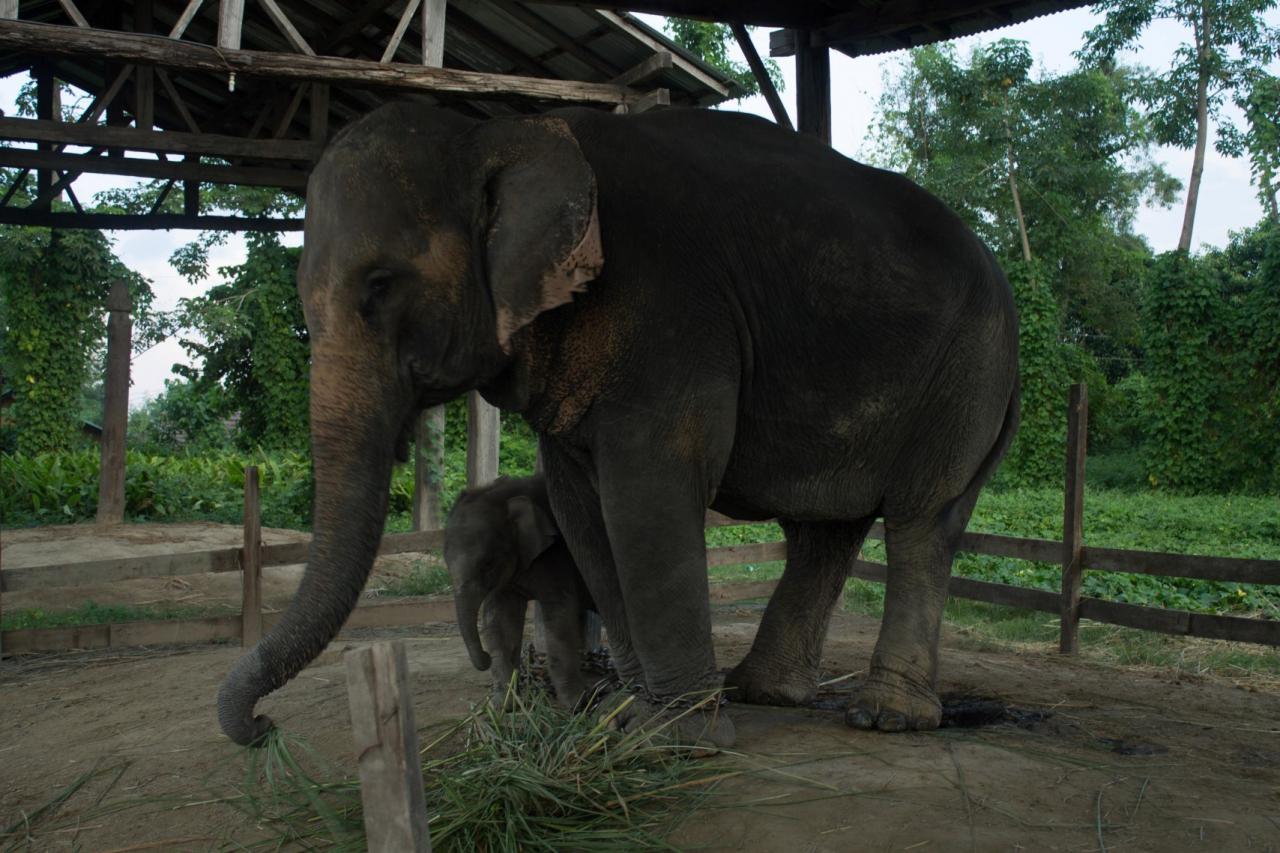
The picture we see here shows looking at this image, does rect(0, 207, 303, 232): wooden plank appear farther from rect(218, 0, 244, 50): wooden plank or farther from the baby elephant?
the baby elephant

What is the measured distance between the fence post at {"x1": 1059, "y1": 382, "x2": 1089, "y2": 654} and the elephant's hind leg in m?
3.26

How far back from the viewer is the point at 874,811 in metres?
3.72

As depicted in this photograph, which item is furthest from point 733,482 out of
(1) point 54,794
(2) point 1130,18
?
(2) point 1130,18

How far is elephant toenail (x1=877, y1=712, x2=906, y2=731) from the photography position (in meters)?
4.82

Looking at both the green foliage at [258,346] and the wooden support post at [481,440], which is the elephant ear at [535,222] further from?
A: the green foliage at [258,346]

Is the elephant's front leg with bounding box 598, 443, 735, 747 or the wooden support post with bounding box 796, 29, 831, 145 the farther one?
the wooden support post with bounding box 796, 29, 831, 145

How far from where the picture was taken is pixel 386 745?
2.71m

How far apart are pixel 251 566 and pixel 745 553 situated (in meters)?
4.28

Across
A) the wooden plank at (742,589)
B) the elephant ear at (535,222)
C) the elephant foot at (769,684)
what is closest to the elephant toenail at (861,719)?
the elephant foot at (769,684)

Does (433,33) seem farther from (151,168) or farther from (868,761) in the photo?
(868,761)

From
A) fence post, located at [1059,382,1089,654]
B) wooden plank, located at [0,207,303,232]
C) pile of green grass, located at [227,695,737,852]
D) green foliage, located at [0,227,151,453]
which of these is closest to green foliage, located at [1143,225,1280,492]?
fence post, located at [1059,382,1089,654]

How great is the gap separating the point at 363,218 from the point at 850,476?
2.27 meters

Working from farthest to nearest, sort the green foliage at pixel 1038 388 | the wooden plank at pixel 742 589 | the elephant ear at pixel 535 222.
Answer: the green foliage at pixel 1038 388 < the wooden plank at pixel 742 589 < the elephant ear at pixel 535 222

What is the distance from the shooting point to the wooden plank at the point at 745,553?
10318mm
